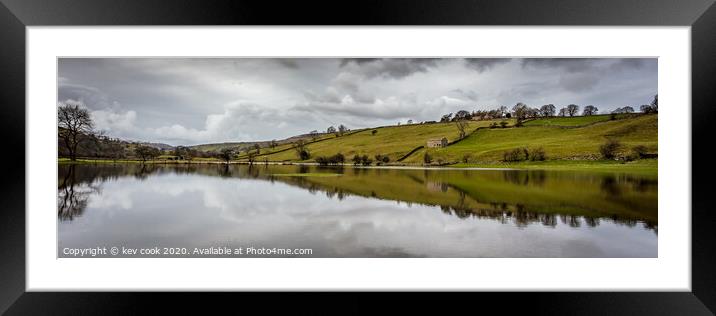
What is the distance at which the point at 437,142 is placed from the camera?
320 inches

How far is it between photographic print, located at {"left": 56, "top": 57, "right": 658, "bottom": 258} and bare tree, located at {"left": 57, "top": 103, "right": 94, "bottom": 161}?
0.02 metres

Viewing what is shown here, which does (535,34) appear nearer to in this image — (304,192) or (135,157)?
(304,192)

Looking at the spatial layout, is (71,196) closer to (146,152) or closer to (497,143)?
(146,152)

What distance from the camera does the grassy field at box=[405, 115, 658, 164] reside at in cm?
647

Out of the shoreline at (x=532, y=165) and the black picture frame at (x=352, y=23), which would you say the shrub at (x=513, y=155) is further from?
the black picture frame at (x=352, y=23)

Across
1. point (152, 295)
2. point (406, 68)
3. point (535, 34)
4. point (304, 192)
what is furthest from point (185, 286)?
point (535, 34)

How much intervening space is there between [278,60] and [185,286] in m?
3.54

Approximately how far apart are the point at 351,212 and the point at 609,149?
4.57 m

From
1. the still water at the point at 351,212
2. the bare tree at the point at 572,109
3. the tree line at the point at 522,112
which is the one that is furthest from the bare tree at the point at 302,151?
the bare tree at the point at 572,109

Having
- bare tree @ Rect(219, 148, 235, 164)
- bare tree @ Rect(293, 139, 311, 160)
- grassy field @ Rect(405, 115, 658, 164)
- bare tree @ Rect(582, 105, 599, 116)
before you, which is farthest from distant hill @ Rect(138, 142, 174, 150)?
bare tree @ Rect(582, 105, 599, 116)

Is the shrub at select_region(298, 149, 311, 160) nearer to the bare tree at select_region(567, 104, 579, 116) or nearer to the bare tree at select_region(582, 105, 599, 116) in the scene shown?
the bare tree at select_region(567, 104, 579, 116)

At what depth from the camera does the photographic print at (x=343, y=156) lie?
20.0ft

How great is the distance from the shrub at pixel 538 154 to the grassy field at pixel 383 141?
116 cm

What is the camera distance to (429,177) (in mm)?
7941
